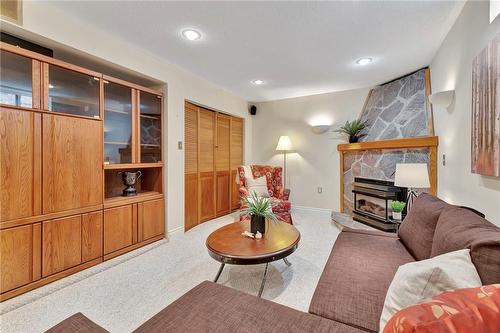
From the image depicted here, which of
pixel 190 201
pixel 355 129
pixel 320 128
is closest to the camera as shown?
pixel 190 201

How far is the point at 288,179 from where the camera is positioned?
483 centimetres

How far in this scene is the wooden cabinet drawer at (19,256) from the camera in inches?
67.6

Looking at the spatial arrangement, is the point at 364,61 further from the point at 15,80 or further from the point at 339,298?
the point at 15,80

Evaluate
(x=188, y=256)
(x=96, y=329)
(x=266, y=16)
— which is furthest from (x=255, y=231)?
(x=266, y=16)

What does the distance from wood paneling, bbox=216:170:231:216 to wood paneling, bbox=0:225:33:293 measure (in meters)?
2.70

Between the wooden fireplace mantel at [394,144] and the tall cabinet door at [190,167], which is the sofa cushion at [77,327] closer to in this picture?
the tall cabinet door at [190,167]

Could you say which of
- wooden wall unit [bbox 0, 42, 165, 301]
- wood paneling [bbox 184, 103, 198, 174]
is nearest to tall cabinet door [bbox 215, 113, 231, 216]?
wood paneling [bbox 184, 103, 198, 174]

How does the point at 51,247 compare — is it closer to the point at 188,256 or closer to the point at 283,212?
the point at 188,256

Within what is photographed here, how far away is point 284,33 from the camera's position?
2.28 metres

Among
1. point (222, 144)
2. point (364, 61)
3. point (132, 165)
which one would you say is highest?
point (364, 61)

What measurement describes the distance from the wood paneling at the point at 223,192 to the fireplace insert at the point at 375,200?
92.5 inches

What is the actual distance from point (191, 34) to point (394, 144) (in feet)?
10.3

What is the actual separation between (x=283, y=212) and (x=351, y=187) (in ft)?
5.00

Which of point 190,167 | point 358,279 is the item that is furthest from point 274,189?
point 358,279
